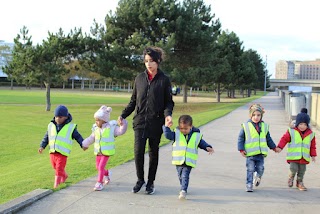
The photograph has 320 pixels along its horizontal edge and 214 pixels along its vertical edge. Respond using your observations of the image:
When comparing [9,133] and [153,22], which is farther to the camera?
[153,22]

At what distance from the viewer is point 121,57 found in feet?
107

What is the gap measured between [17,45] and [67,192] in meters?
31.3

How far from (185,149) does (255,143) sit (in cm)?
118

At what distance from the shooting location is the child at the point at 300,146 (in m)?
6.30

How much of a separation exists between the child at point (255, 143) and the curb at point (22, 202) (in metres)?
2.89

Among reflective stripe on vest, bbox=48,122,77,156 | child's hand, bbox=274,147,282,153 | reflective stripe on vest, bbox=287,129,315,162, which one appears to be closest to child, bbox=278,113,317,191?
reflective stripe on vest, bbox=287,129,315,162

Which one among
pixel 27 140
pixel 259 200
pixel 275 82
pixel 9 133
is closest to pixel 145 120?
pixel 259 200

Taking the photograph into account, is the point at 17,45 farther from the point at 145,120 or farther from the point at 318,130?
the point at 145,120

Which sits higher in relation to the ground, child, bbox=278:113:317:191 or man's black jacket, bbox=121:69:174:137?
man's black jacket, bbox=121:69:174:137

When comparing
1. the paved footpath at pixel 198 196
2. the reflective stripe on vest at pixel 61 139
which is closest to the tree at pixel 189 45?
the paved footpath at pixel 198 196

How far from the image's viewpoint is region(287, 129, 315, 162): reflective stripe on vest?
6.30 meters

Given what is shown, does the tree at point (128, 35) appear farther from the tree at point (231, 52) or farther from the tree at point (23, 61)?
the tree at point (231, 52)

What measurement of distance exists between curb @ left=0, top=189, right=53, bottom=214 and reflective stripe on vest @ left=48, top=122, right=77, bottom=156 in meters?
0.84

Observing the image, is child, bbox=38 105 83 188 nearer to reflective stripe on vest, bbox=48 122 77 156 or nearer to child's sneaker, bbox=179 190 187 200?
reflective stripe on vest, bbox=48 122 77 156
